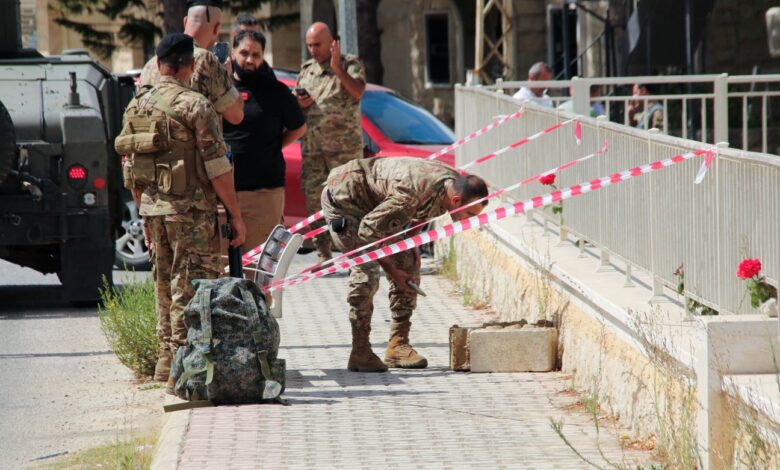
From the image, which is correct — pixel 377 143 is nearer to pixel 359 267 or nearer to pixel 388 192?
pixel 359 267

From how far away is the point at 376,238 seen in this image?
296 inches

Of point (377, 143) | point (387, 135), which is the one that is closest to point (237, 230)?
point (377, 143)

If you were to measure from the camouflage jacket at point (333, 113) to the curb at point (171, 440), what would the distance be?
5.12 metres

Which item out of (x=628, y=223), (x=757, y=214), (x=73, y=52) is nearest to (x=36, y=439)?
(x=628, y=223)

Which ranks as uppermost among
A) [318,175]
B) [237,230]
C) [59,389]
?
[237,230]

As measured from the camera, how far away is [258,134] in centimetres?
902

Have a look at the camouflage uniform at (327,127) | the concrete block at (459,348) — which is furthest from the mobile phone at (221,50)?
the camouflage uniform at (327,127)

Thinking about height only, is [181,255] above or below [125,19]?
below

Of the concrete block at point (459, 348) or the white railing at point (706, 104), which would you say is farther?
the white railing at point (706, 104)

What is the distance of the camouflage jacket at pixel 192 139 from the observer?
7395 mm

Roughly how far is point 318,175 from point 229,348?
5256mm

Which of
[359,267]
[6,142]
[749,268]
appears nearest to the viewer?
[749,268]

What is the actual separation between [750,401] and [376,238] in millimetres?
3065

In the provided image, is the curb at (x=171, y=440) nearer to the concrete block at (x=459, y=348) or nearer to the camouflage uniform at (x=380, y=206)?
the camouflage uniform at (x=380, y=206)
